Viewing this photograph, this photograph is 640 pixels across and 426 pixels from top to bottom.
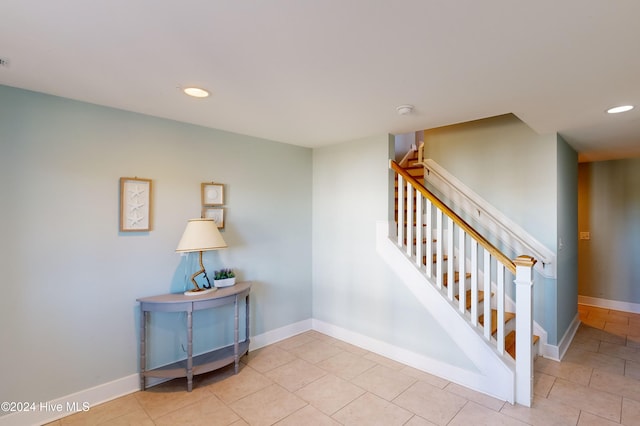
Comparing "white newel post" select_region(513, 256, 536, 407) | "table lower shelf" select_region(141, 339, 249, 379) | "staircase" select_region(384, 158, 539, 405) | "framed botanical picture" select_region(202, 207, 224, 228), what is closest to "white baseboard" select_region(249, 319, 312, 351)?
"table lower shelf" select_region(141, 339, 249, 379)

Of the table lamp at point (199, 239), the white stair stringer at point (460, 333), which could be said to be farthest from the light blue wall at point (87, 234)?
the white stair stringer at point (460, 333)

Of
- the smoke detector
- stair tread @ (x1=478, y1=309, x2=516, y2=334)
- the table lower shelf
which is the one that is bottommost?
the table lower shelf

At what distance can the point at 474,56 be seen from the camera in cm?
161

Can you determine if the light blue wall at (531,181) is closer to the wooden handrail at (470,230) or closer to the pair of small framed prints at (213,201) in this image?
the wooden handrail at (470,230)

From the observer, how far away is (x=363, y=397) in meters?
2.47

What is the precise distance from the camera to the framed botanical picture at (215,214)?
3.00m

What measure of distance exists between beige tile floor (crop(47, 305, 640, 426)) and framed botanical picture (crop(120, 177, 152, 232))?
1.37 meters

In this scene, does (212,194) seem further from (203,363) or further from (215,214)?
(203,363)

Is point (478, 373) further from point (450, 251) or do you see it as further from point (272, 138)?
point (272, 138)

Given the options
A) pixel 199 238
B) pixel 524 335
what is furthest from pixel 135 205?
pixel 524 335

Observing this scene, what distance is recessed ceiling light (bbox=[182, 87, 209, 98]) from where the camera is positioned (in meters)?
2.09

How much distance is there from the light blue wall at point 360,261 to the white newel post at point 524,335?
16.3 inches

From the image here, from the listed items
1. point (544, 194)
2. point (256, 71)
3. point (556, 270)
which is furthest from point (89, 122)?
point (556, 270)

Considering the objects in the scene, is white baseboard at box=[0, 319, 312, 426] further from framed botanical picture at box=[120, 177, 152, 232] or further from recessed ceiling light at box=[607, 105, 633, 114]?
recessed ceiling light at box=[607, 105, 633, 114]
